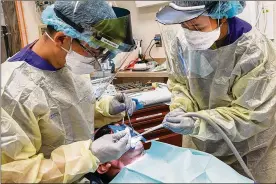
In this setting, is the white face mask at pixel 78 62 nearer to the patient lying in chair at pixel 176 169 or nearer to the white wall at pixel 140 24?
the patient lying in chair at pixel 176 169

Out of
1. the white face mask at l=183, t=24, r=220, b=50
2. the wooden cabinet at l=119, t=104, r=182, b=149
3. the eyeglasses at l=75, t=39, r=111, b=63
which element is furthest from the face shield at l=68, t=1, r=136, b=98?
the wooden cabinet at l=119, t=104, r=182, b=149

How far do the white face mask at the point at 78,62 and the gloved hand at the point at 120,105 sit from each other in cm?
32

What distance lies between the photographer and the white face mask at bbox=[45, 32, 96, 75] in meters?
1.19

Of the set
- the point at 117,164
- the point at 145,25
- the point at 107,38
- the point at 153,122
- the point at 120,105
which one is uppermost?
the point at 107,38

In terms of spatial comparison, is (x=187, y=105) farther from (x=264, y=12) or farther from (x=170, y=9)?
(x=264, y=12)

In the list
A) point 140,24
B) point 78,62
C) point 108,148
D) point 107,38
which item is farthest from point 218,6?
point 140,24

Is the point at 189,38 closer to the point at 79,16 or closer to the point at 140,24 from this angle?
the point at 79,16

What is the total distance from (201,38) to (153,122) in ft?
3.46

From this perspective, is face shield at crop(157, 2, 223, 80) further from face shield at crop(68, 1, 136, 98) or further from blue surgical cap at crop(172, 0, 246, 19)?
face shield at crop(68, 1, 136, 98)

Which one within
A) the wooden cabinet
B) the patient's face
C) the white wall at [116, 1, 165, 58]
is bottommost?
the wooden cabinet

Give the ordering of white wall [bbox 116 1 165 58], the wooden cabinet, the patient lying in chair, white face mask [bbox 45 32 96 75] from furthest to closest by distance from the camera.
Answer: white wall [bbox 116 1 165 58] < the wooden cabinet < white face mask [bbox 45 32 96 75] < the patient lying in chair

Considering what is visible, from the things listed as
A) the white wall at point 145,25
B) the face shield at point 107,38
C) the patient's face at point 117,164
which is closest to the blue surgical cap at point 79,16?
the face shield at point 107,38

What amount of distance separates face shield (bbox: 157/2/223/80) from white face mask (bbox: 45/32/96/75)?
0.36 metres

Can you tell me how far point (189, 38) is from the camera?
4.44 feet
